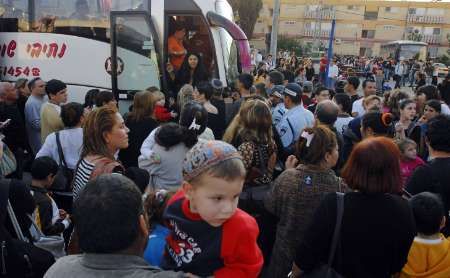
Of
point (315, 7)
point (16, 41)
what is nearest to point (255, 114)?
point (16, 41)

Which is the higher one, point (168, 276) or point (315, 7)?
point (315, 7)

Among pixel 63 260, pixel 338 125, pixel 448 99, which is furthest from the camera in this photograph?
pixel 448 99

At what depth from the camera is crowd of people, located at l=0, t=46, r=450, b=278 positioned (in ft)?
5.26

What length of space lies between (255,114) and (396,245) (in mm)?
1889

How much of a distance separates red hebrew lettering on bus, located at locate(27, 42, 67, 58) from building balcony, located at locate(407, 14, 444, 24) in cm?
6892

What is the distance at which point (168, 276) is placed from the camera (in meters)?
1.46

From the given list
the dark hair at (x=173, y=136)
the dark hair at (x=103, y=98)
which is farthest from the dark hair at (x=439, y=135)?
the dark hair at (x=103, y=98)

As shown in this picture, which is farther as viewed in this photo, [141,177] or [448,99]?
[448,99]

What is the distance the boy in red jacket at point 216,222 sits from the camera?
1.83m

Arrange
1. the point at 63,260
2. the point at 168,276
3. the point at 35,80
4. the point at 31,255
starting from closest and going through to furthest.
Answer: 1. the point at 168,276
2. the point at 63,260
3. the point at 31,255
4. the point at 35,80

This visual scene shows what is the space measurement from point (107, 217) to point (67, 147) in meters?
3.05

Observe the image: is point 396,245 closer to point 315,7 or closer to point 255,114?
point 255,114

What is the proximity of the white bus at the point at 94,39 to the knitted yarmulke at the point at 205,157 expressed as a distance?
6600mm

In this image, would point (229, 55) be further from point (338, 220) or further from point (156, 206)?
point (156, 206)
